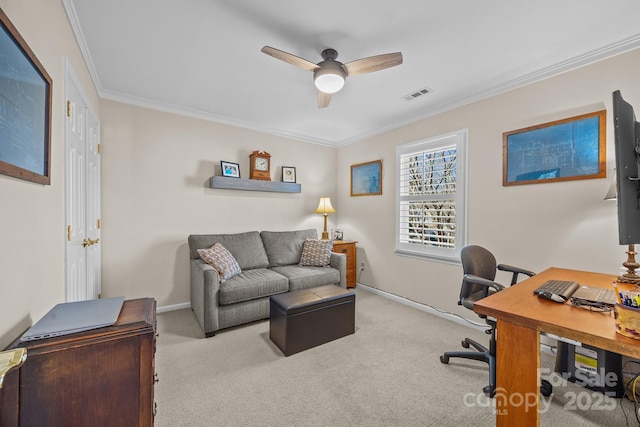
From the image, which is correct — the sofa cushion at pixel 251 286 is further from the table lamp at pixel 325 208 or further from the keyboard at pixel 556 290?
the keyboard at pixel 556 290

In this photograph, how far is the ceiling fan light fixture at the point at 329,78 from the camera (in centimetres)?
199

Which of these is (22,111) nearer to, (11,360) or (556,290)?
(11,360)

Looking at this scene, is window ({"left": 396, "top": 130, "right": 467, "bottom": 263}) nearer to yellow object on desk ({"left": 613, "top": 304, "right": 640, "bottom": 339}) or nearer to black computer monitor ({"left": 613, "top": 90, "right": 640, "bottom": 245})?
black computer monitor ({"left": 613, "top": 90, "right": 640, "bottom": 245})

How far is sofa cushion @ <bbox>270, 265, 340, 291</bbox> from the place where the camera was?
10.1ft

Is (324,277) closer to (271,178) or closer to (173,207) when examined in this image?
(271,178)

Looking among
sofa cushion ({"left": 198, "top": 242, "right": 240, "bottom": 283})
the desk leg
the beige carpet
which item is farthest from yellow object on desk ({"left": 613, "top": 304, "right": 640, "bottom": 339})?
sofa cushion ({"left": 198, "top": 242, "right": 240, "bottom": 283})

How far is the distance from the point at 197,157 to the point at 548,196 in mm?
3857

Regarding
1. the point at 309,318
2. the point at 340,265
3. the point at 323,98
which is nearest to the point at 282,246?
the point at 340,265

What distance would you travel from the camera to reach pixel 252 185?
3.71 metres

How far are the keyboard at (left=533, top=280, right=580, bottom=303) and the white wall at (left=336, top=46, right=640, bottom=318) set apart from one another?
89 cm

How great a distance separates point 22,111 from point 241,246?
8.21 feet

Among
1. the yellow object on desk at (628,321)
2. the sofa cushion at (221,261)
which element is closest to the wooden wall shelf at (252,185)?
the sofa cushion at (221,261)

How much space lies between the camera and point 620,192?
110 centimetres

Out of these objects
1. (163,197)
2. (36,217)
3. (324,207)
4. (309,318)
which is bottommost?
(309,318)
